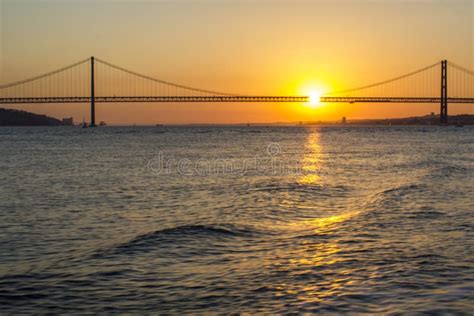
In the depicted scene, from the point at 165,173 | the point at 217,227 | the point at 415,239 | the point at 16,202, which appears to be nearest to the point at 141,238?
the point at 217,227

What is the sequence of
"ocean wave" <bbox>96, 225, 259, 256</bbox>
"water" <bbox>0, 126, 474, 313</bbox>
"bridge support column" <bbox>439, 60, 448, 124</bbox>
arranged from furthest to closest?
1. "bridge support column" <bbox>439, 60, 448, 124</bbox>
2. "ocean wave" <bbox>96, 225, 259, 256</bbox>
3. "water" <bbox>0, 126, 474, 313</bbox>

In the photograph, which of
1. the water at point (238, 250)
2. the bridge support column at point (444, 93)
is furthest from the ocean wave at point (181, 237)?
the bridge support column at point (444, 93)

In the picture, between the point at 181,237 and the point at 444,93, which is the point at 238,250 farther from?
the point at 444,93

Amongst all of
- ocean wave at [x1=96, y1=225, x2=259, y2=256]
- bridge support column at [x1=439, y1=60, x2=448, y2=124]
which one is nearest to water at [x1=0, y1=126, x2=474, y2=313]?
ocean wave at [x1=96, y1=225, x2=259, y2=256]

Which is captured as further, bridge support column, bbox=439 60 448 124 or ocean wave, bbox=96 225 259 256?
bridge support column, bbox=439 60 448 124

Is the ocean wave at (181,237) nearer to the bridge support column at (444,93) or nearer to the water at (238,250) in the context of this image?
the water at (238,250)

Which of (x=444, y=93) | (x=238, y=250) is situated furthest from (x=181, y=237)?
(x=444, y=93)

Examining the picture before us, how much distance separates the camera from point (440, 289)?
6.29 meters

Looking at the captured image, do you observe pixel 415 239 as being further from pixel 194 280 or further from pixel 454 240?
pixel 194 280

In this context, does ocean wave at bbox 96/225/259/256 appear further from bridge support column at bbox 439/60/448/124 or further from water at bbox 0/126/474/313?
bridge support column at bbox 439/60/448/124

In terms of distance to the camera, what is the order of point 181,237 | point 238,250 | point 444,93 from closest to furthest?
1. point 238,250
2. point 181,237
3. point 444,93

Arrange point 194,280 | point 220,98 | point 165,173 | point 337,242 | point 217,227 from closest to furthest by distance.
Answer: point 194,280 → point 337,242 → point 217,227 → point 165,173 → point 220,98

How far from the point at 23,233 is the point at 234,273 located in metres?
4.34

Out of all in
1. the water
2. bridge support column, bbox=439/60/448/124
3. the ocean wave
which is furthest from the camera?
bridge support column, bbox=439/60/448/124
